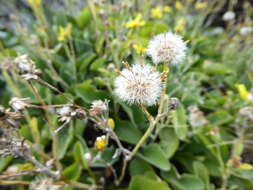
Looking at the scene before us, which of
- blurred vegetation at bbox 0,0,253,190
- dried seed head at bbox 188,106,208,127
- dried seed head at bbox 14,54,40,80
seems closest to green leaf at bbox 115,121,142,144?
blurred vegetation at bbox 0,0,253,190

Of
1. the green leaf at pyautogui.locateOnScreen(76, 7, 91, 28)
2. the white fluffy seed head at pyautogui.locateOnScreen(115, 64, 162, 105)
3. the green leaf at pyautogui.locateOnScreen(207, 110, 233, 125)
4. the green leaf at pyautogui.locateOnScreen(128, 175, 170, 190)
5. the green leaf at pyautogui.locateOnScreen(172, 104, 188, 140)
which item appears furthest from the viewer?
the green leaf at pyautogui.locateOnScreen(76, 7, 91, 28)

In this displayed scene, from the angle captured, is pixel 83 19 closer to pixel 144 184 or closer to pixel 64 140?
pixel 64 140

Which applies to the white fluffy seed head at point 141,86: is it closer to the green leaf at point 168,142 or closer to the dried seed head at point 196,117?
the dried seed head at point 196,117

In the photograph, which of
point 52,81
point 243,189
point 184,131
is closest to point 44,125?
point 52,81

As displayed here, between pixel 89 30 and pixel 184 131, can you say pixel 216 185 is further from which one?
pixel 89 30

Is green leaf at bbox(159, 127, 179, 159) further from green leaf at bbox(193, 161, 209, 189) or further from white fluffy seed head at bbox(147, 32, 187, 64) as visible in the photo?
white fluffy seed head at bbox(147, 32, 187, 64)

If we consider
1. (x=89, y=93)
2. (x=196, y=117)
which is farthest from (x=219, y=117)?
(x=89, y=93)
